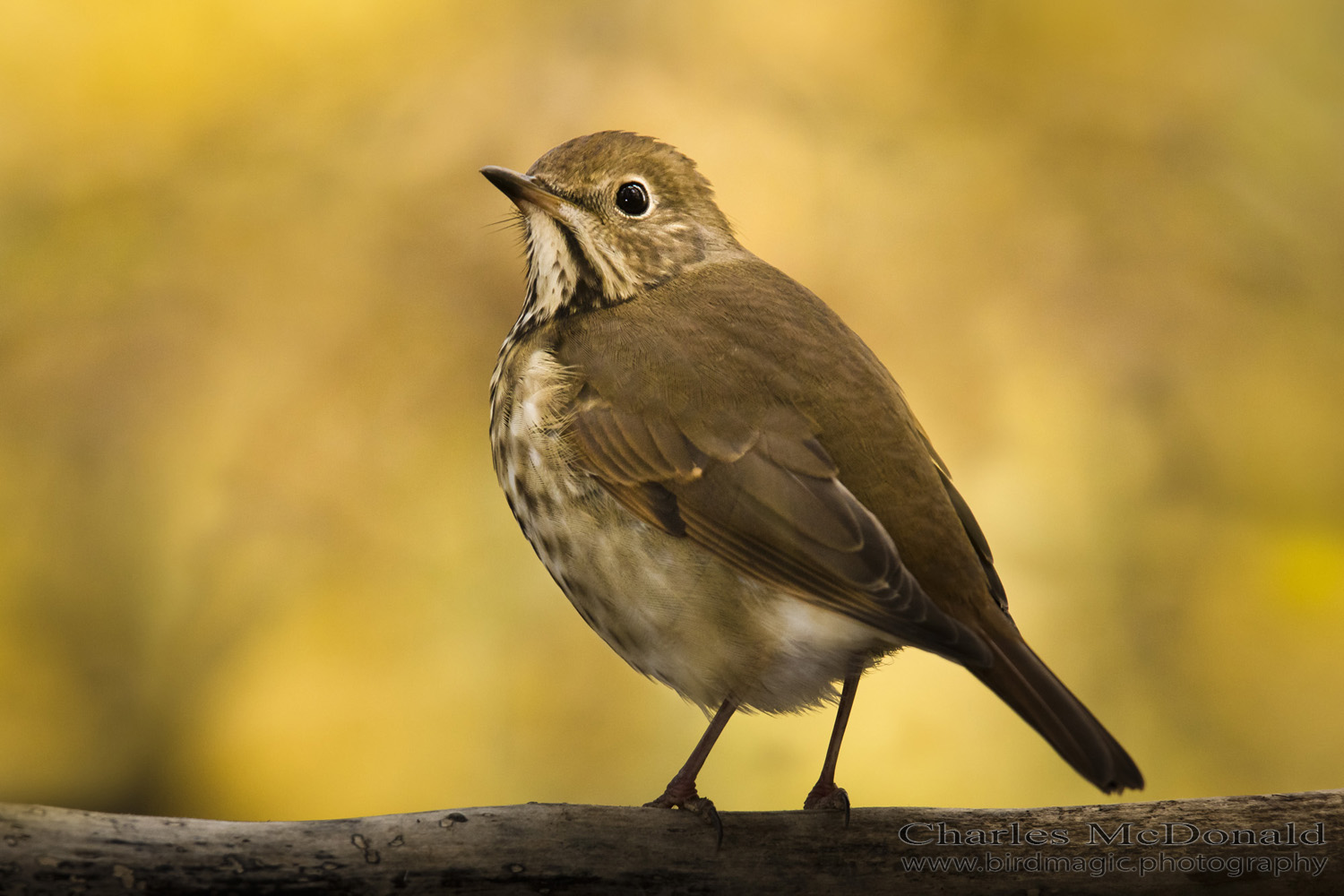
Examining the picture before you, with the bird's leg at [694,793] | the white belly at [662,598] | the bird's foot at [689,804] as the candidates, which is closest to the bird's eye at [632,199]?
the white belly at [662,598]

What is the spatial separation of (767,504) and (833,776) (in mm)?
580

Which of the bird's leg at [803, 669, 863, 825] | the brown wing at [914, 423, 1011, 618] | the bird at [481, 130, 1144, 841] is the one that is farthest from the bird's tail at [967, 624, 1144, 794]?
the bird's leg at [803, 669, 863, 825]

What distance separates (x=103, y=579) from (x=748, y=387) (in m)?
2.55

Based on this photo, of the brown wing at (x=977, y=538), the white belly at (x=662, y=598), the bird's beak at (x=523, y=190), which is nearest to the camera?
the white belly at (x=662, y=598)

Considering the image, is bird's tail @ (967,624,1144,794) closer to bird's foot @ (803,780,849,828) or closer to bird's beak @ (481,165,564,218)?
bird's foot @ (803,780,849,828)

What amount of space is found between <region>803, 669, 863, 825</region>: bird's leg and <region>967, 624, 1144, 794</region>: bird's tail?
451mm

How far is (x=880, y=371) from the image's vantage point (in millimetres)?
2451

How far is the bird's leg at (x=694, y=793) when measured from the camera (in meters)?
2.12

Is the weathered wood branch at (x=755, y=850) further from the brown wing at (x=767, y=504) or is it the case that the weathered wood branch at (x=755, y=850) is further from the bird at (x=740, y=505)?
the brown wing at (x=767, y=504)

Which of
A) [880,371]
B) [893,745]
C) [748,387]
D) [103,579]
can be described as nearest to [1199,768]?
[893,745]

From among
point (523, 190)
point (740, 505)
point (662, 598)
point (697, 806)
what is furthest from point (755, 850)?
point (523, 190)

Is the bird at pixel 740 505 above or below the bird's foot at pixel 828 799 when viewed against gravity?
above

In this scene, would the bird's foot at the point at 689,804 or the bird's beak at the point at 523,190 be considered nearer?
the bird's foot at the point at 689,804

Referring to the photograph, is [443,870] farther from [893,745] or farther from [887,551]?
[893,745]
